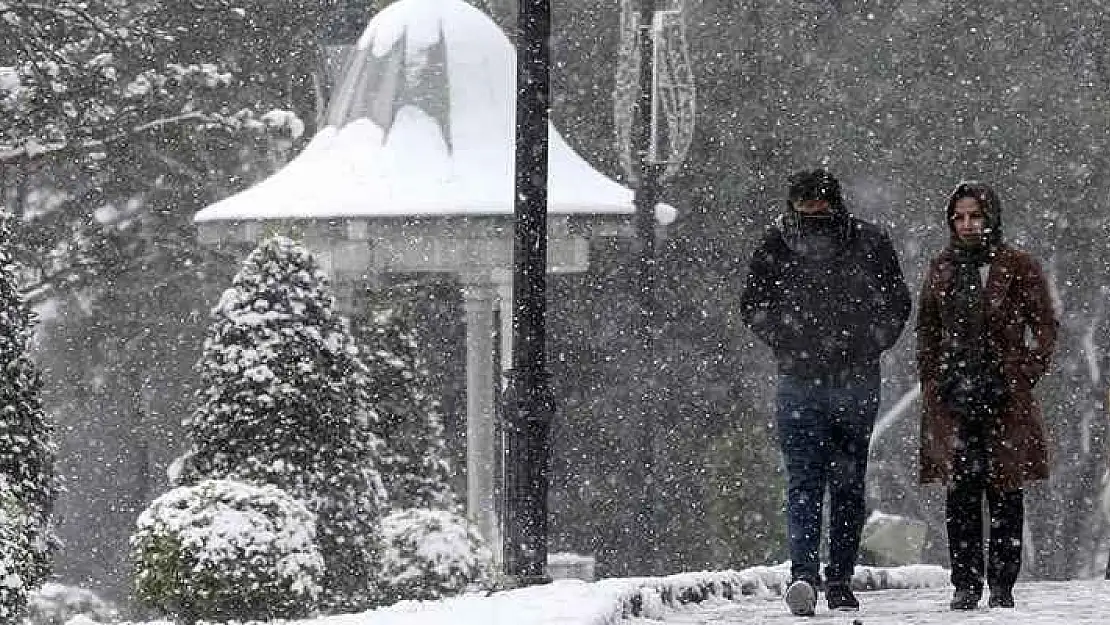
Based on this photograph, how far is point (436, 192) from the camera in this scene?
19.6 m

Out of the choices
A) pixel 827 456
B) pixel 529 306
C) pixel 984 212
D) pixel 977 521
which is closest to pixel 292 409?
pixel 529 306

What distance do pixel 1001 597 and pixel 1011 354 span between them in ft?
3.20

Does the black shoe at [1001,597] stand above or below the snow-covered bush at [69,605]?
above

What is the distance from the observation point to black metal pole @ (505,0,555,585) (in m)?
10.7

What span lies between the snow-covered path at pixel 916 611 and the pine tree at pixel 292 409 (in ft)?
13.4

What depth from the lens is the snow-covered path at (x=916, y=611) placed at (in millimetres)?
9406

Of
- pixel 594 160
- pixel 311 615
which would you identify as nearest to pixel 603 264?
pixel 594 160

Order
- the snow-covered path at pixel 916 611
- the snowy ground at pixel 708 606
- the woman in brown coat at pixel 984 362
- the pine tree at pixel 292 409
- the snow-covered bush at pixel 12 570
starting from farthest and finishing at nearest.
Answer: the pine tree at pixel 292 409
the snow-covered bush at pixel 12 570
the woman in brown coat at pixel 984 362
the snow-covered path at pixel 916 611
the snowy ground at pixel 708 606

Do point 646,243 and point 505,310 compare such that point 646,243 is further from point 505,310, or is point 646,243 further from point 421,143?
point 421,143

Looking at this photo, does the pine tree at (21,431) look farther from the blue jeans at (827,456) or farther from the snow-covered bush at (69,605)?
the snow-covered bush at (69,605)

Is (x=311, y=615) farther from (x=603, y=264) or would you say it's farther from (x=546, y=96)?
(x=603, y=264)

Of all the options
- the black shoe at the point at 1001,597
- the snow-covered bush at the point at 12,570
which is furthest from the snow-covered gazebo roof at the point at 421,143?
the black shoe at the point at 1001,597

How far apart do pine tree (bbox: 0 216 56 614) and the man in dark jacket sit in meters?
5.36

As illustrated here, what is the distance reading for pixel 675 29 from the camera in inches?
943
